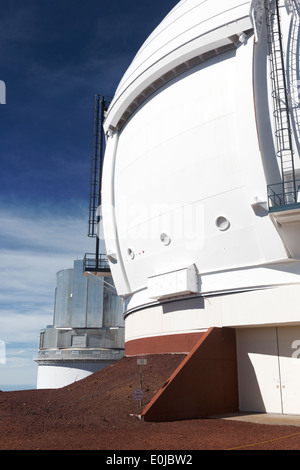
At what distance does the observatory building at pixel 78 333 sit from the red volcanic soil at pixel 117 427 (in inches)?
787

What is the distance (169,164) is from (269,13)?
21.4 ft

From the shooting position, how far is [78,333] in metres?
39.0

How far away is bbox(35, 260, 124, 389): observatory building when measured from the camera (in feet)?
122

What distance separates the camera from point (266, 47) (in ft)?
53.4

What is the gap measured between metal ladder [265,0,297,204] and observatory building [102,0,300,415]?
46 millimetres

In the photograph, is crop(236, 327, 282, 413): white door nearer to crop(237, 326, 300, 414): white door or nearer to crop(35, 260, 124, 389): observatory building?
crop(237, 326, 300, 414): white door

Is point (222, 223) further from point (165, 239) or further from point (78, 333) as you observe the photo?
point (78, 333)

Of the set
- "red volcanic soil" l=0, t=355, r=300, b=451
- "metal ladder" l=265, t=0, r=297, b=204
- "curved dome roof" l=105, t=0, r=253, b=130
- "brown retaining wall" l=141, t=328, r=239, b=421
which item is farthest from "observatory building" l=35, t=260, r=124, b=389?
"metal ladder" l=265, t=0, r=297, b=204

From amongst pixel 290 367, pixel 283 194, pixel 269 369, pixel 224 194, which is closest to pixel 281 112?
pixel 283 194

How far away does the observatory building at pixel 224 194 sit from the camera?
1517 centimetres

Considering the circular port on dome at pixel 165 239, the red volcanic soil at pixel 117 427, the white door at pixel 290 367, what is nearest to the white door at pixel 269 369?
the white door at pixel 290 367

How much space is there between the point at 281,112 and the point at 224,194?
3352 mm
